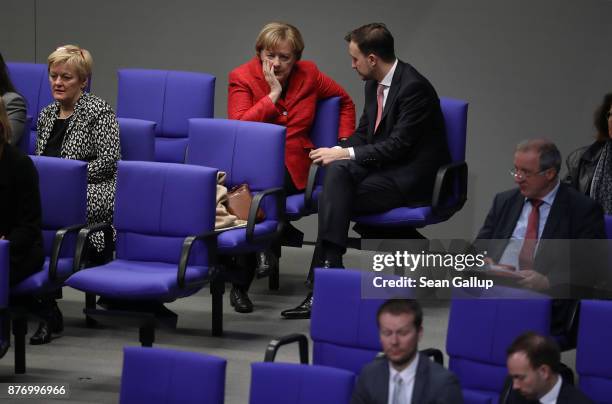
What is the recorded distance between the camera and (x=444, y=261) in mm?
5129

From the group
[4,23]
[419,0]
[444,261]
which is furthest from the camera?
[4,23]

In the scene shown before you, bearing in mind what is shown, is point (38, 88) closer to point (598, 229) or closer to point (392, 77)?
point (392, 77)

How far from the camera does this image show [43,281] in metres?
5.06

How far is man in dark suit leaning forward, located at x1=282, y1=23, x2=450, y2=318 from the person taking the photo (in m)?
5.75

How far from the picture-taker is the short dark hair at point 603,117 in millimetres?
5223

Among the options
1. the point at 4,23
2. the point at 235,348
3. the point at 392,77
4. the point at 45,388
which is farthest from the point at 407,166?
the point at 4,23

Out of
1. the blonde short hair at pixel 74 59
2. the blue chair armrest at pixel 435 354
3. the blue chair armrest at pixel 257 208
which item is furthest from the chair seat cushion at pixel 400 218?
the blue chair armrest at pixel 435 354

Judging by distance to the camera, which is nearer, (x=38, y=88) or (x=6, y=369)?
(x=6, y=369)

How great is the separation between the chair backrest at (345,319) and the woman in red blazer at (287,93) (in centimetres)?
191

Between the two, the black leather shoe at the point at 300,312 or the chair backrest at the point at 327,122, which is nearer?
the black leather shoe at the point at 300,312

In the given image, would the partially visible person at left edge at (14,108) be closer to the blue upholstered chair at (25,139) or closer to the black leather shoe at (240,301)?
the blue upholstered chair at (25,139)

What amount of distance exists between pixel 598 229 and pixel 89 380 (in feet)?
6.95

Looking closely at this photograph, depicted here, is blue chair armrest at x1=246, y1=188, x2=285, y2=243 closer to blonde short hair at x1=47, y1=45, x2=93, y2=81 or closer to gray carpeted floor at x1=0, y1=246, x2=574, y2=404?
gray carpeted floor at x1=0, y1=246, x2=574, y2=404

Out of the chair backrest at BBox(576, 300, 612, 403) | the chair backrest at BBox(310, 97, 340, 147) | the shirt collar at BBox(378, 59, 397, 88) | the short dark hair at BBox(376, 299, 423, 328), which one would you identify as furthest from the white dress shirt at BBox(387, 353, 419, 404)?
the chair backrest at BBox(310, 97, 340, 147)
